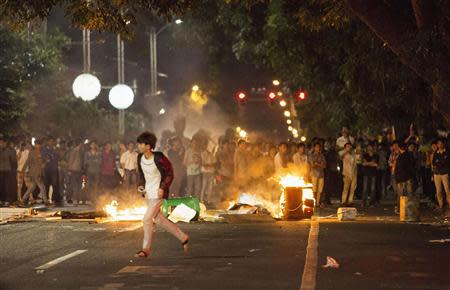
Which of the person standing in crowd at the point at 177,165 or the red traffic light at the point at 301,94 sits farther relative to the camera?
the red traffic light at the point at 301,94

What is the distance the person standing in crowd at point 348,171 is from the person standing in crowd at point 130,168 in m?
5.99

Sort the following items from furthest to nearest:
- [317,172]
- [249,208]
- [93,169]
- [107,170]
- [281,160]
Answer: [93,169] → [107,170] → [317,172] → [281,160] → [249,208]

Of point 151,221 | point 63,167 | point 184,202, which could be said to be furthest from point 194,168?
point 151,221

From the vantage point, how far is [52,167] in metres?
30.0

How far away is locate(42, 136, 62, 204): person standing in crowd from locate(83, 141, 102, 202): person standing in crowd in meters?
0.98

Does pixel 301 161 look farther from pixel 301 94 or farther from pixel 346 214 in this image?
pixel 301 94

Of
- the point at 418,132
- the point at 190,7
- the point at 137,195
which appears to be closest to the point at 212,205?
the point at 137,195

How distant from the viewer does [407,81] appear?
25.9 metres

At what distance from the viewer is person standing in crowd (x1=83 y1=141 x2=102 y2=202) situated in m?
29.6

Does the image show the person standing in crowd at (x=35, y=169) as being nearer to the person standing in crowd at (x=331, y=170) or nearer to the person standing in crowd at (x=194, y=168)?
the person standing in crowd at (x=194, y=168)

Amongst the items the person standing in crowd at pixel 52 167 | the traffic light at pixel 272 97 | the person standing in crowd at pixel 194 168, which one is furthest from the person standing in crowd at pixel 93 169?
the traffic light at pixel 272 97

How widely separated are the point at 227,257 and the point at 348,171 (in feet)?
45.3

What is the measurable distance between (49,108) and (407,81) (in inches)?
1154

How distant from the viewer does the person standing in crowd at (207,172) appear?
2942 centimetres
